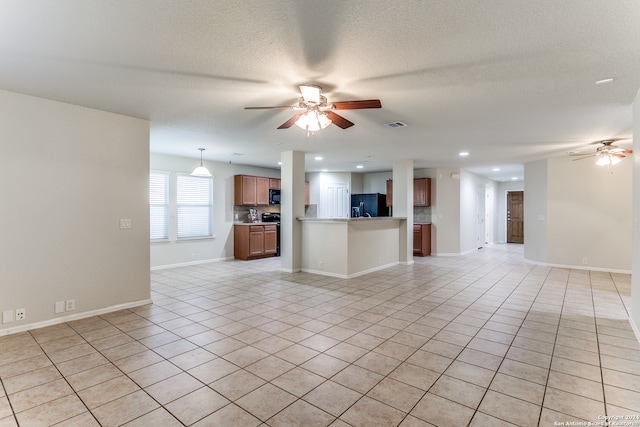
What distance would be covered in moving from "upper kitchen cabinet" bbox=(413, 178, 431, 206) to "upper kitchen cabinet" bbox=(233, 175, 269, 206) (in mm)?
4366

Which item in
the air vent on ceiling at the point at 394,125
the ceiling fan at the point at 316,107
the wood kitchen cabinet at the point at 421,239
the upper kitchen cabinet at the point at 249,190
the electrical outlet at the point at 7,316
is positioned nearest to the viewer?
the ceiling fan at the point at 316,107

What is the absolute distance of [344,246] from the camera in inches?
240

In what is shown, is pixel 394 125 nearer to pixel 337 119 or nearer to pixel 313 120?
pixel 337 119

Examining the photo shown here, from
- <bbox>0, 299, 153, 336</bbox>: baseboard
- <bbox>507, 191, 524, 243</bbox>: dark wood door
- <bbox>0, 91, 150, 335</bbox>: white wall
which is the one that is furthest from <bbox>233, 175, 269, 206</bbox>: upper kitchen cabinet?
<bbox>507, 191, 524, 243</bbox>: dark wood door

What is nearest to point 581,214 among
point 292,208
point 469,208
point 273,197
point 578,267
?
point 578,267

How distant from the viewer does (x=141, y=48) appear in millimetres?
2426

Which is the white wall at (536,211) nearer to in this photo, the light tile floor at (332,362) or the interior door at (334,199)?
the light tile floor at (332,362)

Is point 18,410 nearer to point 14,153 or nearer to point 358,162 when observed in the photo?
point 14,153

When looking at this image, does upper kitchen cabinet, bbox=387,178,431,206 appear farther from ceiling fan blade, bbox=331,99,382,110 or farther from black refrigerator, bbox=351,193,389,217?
ceiling fan blade, bbox=331,99,382,110

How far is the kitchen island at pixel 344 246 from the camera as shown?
20.1ft

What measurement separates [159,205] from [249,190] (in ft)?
7.31

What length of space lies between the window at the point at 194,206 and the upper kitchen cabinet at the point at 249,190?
678 mm

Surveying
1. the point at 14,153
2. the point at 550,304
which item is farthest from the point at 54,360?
the point at 550,304

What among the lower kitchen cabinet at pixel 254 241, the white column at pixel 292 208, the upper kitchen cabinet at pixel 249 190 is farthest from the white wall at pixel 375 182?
the white column at pixel 292 208
